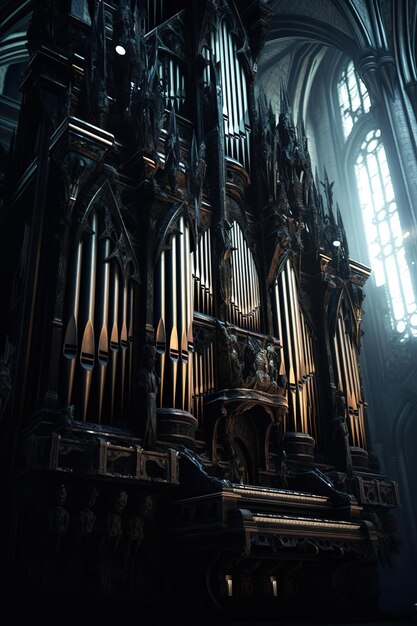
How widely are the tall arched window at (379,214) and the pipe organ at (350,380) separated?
5.00m

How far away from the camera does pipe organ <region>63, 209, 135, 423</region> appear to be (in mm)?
8797

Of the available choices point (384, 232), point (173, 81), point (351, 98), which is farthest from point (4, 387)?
point (351, 98)

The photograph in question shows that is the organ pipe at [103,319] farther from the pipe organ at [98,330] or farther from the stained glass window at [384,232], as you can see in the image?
the stained glass window at [384,232]

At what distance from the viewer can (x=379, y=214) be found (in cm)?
2125

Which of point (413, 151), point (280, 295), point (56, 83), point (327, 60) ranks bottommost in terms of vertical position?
point (280, 295)

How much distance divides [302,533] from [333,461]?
3943 millimetres

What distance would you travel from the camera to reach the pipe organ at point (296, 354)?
1205cm

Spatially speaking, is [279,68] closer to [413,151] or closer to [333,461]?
[413,151]

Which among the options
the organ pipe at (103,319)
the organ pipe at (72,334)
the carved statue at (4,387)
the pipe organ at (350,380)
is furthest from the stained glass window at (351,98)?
the carved statue at (4,387)

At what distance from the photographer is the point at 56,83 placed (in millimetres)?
11453

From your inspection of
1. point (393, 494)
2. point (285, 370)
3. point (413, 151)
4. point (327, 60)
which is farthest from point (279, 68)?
point (393, 494)

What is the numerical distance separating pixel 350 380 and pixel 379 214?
9.38 metres

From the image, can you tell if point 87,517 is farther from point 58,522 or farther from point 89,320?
point 89,320

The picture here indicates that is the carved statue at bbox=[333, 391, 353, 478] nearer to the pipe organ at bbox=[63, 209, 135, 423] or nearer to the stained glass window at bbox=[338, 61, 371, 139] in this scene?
the pipe organ at bbox=[63, 209, 135, 423]
